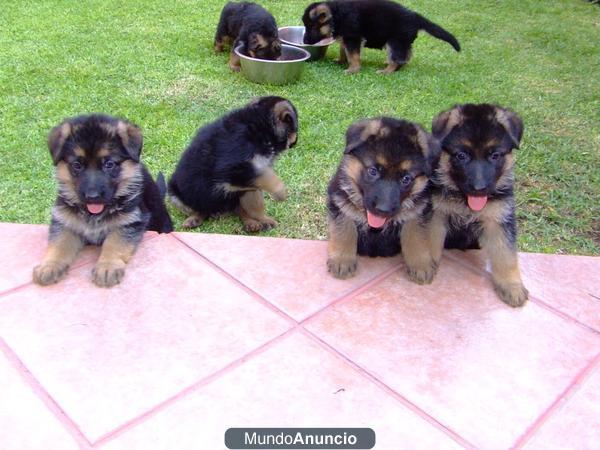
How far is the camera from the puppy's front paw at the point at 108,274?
282cm

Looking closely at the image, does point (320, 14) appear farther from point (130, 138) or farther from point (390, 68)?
point (130, 138)

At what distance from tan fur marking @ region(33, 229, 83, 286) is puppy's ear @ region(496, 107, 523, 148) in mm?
2295

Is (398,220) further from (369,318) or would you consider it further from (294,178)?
(294,178)

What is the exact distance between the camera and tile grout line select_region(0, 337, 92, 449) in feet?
6.61

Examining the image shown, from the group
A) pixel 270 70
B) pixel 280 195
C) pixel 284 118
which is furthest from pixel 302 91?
pixel 280 195

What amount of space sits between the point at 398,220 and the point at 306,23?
5229 mm

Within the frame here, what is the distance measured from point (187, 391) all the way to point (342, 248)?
3.83ft

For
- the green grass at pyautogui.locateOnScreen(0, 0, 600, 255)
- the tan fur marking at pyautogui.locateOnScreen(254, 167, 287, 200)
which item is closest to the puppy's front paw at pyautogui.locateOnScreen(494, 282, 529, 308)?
the green grass at pyautogui.locateOnScreen(0, 0, 600, 255)

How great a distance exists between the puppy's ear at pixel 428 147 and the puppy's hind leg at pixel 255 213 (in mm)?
1483

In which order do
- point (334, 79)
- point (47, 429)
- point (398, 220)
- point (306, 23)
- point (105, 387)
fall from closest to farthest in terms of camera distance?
1. point (47, 429)
2. point (105, 387)
3. point (398, 220)
4. point (334, 79)
5. point (306, 23)

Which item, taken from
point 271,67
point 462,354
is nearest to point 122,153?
point 462,354

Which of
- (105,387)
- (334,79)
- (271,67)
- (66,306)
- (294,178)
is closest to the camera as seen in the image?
(105,387)

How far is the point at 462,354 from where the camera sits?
2.50 metres

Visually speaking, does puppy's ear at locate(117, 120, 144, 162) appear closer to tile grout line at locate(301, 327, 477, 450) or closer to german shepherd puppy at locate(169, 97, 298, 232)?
german shepherd puppy at locate(169, 97, 298, 232)
